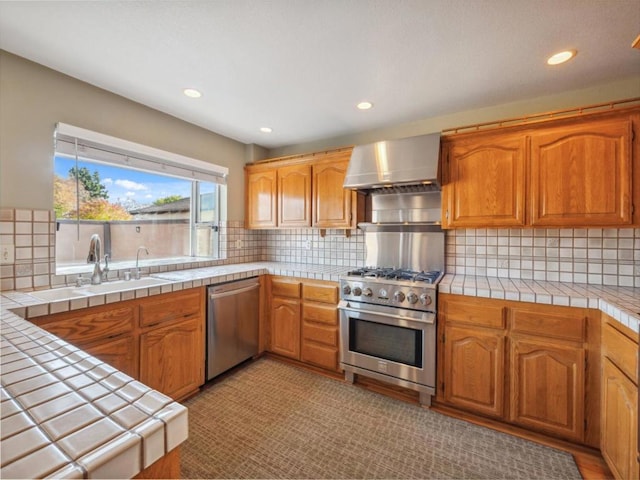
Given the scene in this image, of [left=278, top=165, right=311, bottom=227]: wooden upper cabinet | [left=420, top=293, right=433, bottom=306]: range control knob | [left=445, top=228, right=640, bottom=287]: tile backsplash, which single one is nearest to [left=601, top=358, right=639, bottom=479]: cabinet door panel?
[left=445, top=228, right=640, bottom=287]: tile backsplash

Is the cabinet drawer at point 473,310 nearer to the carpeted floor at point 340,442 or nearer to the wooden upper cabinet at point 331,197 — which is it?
the carpeted floor at point 340,442

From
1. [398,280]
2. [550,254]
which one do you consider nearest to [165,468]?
[398,280]

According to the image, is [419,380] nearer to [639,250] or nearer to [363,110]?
[639,250]

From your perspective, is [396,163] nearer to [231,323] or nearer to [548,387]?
[548,387]

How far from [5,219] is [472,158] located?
321cm

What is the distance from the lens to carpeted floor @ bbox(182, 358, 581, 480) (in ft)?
5.22

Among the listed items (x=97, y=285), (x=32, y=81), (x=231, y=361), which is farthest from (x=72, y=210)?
→ (x=231, y=361)

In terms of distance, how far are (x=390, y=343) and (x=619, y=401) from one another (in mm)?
1267

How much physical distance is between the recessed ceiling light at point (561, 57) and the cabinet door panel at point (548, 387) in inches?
68.5

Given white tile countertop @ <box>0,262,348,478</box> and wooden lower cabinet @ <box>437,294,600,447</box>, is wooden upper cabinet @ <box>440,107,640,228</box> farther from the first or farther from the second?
white tile countertop @ <box>0,262,348,478</box>

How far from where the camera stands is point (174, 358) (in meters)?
2.14

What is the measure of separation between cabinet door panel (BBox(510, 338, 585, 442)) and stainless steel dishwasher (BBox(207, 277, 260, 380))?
2.14 m

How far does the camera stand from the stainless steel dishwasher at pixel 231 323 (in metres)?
2.44

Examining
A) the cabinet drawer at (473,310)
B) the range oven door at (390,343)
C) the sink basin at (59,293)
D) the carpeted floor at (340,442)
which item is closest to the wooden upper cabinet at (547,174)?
the cabinet drawer at (473,310)
